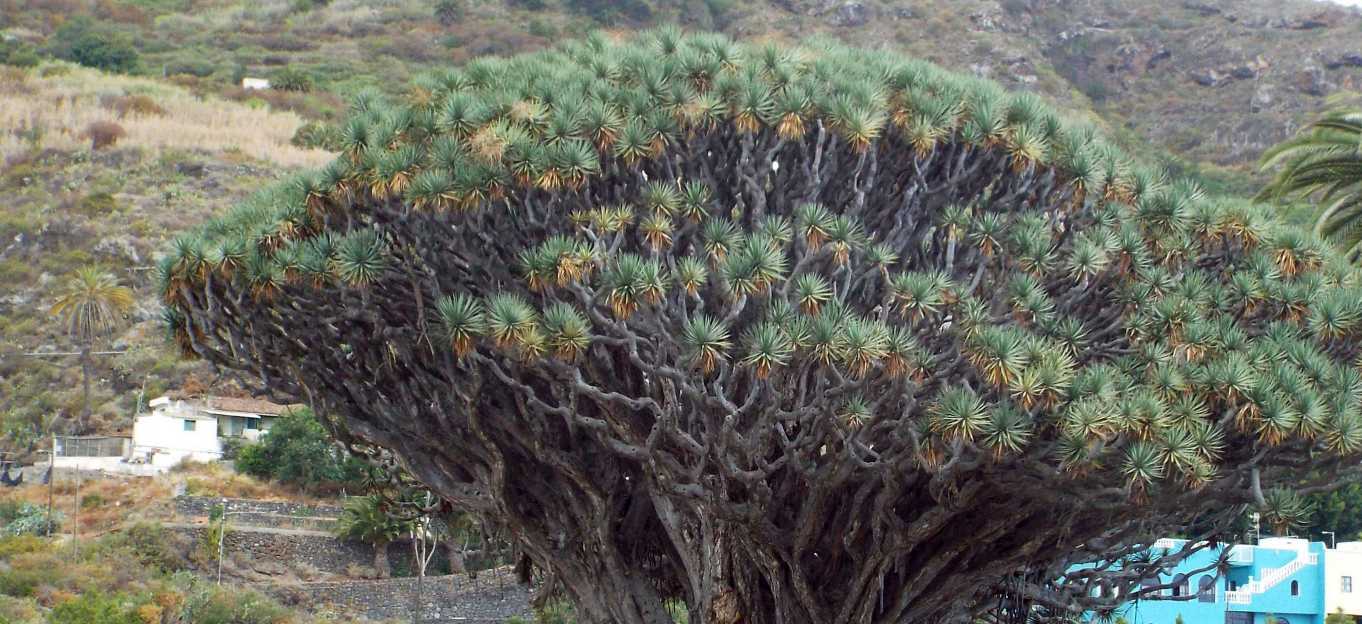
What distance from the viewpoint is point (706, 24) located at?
8900 cm

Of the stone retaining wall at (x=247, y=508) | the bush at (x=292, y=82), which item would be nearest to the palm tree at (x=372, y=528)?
the stone retaining wall at (x=247, y=508)

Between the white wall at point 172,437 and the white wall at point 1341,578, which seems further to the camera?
the white wall at point 172,437

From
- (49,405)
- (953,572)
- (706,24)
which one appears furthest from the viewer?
(706,24)

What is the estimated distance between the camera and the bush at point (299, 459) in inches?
1828

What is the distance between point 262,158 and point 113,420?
841 inches

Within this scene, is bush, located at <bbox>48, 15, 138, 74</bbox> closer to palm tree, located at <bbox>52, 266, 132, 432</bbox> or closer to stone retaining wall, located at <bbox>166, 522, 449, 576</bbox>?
palm tree, located at <bbox>52, 266, 132, 432</bbox>

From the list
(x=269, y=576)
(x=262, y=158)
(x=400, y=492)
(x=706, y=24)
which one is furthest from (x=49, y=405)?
(x=706, y=24)

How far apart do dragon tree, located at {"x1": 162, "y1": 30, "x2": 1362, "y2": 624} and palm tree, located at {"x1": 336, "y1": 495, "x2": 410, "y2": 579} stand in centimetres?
2454

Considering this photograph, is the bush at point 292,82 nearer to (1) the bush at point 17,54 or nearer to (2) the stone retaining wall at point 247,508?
(1) the bush at point 17,54

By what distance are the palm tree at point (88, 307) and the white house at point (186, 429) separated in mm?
2694

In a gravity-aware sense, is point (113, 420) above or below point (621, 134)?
below

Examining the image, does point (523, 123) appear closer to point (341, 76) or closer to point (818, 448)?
point (818, 448)

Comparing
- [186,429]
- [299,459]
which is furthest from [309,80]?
[299,459]

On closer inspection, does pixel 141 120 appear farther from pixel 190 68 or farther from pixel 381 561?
pixel 381 561
